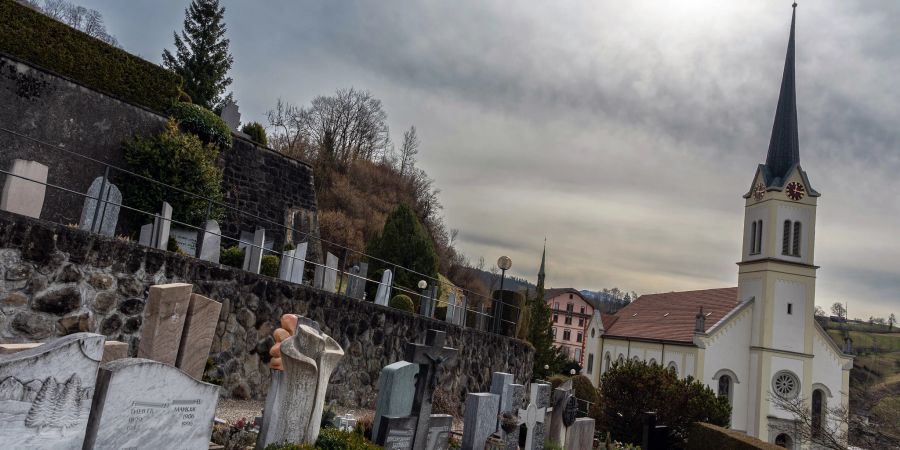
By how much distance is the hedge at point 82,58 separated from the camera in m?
12.8

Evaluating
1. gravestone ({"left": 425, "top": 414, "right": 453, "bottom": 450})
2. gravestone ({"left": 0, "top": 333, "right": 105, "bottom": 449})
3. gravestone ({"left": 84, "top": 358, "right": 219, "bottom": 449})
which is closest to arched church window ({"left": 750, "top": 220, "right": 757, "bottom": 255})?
gravestone ({"left": 425, "top": 414, "right": 453, "bottom": 450})

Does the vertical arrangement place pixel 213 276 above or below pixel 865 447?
above

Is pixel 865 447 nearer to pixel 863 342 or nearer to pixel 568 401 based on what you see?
pixel 568 401

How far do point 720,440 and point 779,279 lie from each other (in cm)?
2334

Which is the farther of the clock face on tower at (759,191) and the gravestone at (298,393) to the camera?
the clock face on tower at (759,191)

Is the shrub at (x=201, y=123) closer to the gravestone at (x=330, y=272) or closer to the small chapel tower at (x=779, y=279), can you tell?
the gravestone at (x=330, y=272)

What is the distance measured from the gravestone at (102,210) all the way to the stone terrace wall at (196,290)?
2.66 ft

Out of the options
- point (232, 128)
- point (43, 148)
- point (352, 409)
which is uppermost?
point (232, 128)

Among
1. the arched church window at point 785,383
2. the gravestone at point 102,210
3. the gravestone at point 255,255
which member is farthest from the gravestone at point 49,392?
the arched church window at point 785,383

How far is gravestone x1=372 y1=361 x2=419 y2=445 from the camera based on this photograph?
765 cm

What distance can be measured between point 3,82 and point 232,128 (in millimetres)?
7938

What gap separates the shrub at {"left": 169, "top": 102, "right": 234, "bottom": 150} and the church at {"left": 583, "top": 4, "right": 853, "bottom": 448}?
25.5 meters

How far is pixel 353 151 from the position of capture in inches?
1775

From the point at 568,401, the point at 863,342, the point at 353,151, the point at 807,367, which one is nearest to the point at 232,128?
the point at 568,401
